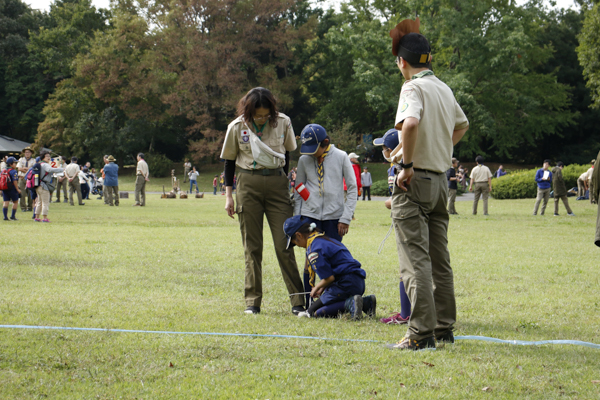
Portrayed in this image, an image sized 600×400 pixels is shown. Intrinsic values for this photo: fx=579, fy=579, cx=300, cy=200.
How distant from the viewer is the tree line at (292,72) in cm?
4444

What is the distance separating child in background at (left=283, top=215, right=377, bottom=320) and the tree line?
123 ft

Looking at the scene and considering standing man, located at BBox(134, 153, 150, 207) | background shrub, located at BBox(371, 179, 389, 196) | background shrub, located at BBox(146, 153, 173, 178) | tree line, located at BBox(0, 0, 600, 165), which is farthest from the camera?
background shrub, located at BBox(146, 153, 173, 178)

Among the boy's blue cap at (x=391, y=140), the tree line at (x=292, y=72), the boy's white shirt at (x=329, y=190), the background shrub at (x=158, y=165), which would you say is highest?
the tree line at (x=292, y=72)

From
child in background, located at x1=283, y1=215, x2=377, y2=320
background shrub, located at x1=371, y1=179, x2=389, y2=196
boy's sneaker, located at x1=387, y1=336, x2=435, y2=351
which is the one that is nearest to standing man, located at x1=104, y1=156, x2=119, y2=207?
background shrub, located at x1=371, y1=179, x2=389, y2=196

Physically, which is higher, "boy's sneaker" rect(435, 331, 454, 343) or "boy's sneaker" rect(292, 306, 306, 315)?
"boy's sneaker" rect(435, 331, 454, 343)

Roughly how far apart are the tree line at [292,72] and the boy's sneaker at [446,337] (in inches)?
1514

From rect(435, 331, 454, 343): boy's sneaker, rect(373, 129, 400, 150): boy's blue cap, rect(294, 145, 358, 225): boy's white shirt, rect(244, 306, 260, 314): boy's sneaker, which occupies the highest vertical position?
rect(373, 129, 400, 150): boy's blue cap

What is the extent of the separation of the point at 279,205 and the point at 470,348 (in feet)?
7.56

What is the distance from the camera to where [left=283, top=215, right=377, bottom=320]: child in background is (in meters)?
5.29

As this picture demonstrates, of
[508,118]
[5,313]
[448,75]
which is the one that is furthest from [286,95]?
[5,313]

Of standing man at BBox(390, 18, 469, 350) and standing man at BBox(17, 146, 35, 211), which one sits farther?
standing man at BBox(17, 146, 35, 211)

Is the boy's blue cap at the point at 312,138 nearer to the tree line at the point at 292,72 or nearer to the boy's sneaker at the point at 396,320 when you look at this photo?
the boy's sneaker at the point at 396,320

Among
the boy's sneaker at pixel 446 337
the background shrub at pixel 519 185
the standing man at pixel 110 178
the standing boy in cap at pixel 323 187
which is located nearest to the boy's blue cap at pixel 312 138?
the standing boy in cap at pixel 323 187

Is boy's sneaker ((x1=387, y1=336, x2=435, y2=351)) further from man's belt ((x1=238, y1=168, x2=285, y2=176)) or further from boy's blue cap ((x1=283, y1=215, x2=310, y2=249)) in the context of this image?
man's belt ((x1=238, y1=168, x2=285, y2=176))
